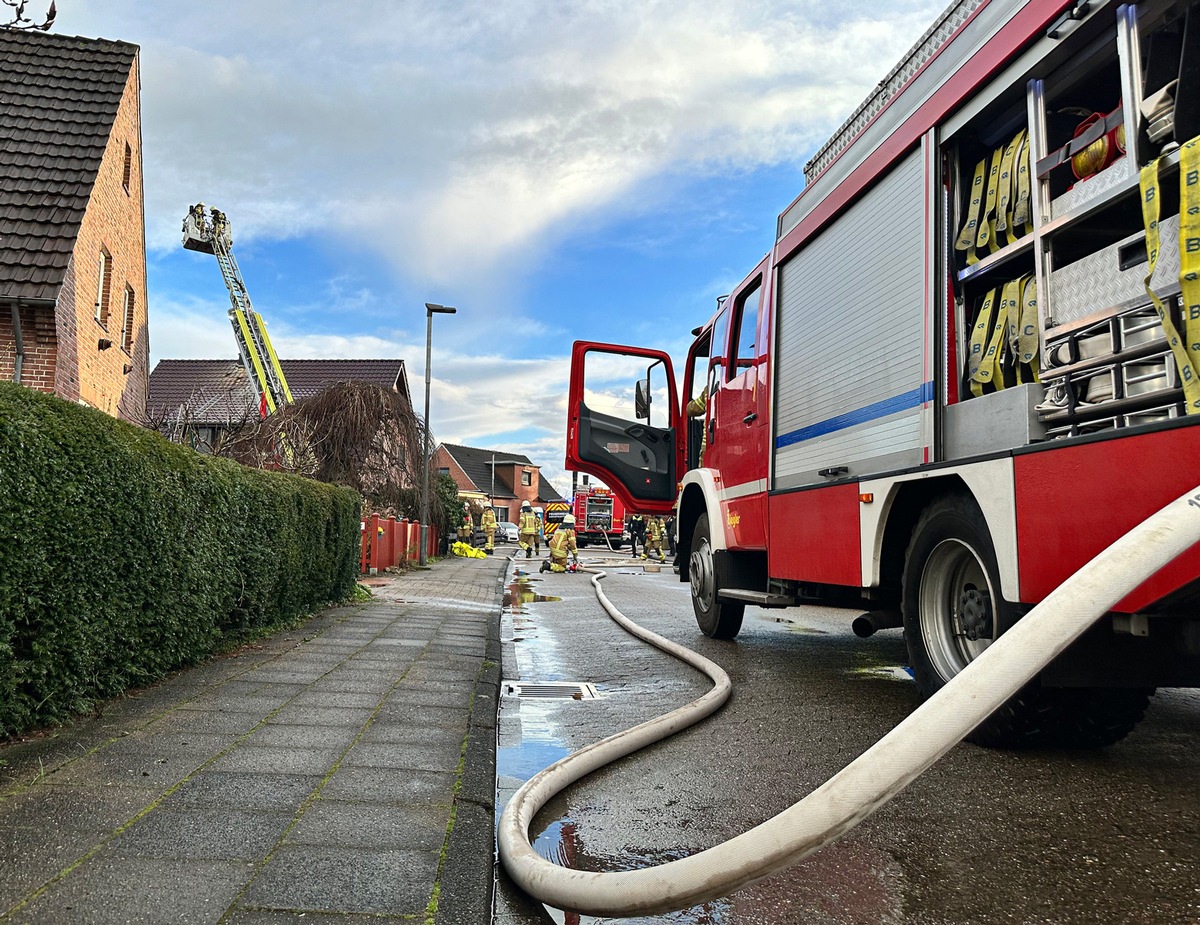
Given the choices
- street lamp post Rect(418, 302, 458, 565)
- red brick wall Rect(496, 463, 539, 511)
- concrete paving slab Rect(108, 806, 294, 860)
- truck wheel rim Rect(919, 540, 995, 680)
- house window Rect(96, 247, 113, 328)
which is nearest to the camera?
concrete paving slab Rect(108, 806, 294, 860)

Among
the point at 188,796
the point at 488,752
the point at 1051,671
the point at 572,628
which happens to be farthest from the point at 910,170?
the point at 572,628

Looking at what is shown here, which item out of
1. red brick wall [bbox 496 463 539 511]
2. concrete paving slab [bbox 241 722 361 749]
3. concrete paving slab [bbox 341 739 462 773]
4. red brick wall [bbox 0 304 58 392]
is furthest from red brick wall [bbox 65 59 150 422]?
red brick wall [bbox 496 463 539 511]

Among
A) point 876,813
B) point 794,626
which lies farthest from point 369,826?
point 794,626

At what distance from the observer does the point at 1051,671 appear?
334 cm

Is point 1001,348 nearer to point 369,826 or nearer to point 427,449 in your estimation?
point 369,826

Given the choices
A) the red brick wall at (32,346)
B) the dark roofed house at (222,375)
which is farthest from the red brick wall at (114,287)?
the dark roofed house at (222,375)

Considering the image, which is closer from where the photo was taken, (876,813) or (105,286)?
(876,813)

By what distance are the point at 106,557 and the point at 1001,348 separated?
417 cm

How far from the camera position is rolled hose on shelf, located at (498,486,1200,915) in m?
1.84

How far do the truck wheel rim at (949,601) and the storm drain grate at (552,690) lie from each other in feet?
7.09

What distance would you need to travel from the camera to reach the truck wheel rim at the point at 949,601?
4070 mm

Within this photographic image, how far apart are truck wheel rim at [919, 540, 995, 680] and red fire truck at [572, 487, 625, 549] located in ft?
141

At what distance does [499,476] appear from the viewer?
87.9 m

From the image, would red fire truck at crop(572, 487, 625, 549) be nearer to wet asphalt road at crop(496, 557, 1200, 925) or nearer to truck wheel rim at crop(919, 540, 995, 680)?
wet asphalt road at crop(496, 557, 1200, 925)
